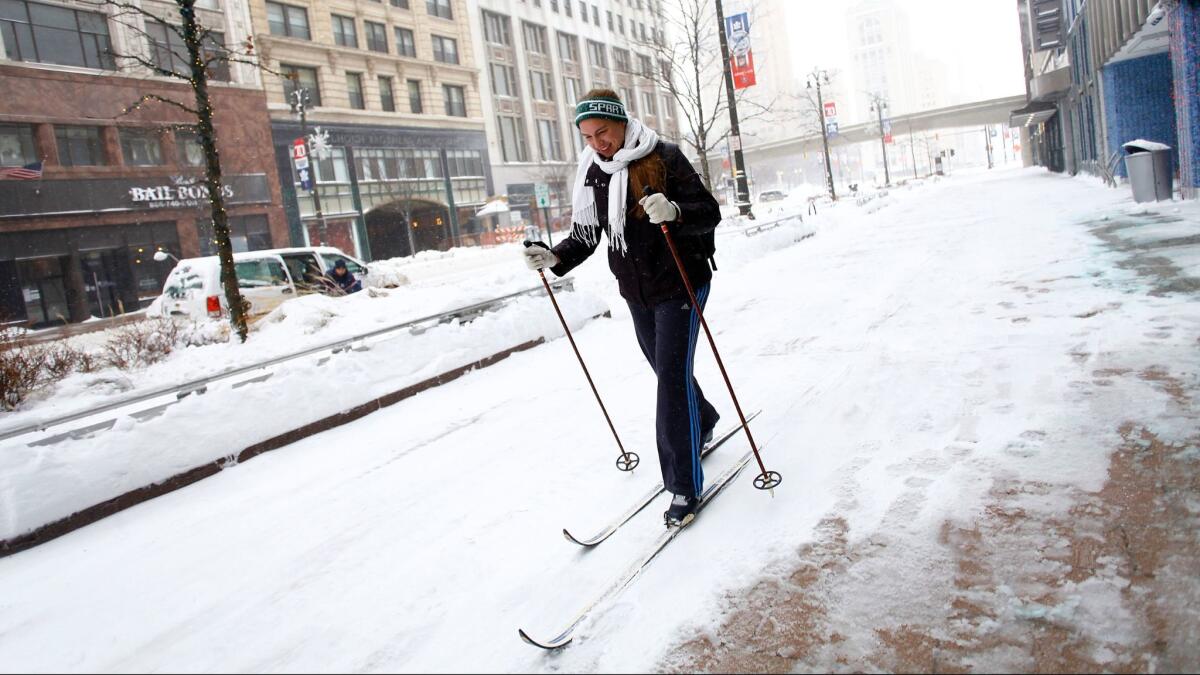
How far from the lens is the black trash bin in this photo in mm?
15742

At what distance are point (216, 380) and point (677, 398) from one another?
15.7 feet

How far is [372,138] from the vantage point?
141ft

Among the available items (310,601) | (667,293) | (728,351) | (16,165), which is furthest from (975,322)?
(16,165)

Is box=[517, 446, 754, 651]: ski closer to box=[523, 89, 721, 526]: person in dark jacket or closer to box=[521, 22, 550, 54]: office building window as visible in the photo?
box=[523, 89, 721, 526]: person in dark jacket

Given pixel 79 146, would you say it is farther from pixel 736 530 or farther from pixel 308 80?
pixel 736 530

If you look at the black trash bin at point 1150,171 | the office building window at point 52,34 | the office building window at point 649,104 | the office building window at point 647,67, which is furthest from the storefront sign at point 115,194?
the office building window at point 649,104

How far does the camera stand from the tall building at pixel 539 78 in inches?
2144

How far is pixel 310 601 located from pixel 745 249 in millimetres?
15029

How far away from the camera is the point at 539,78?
196 feet

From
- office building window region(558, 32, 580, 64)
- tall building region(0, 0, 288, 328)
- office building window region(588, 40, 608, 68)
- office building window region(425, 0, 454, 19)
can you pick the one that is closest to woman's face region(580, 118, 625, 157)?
tall building region(0, 0, 288, 328)

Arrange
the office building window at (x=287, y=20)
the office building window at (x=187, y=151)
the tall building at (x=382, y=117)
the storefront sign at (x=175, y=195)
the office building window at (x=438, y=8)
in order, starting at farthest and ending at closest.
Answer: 1. the office building window at (x=438, y=8)
2. the office building window at (x=287, y=20)
3. the tall building at (x=382, y=117)
4. the office building window at (x=187, y=151)
5. the storefront sign at (x=175, y=195)

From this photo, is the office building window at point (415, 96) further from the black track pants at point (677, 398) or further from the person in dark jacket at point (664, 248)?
the black track pants at point (677, 398)

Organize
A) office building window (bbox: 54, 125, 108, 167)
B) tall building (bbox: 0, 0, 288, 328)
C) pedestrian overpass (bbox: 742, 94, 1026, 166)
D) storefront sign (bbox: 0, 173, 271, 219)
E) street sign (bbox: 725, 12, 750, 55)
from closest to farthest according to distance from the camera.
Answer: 1. street sign (bbox: 725, 12, 750, 55)
2. storefront sign (bbox: 0, 173, 271, 219)
3. tall building (bbox: 0, 0, 288, 328)
4. office building window (bbox: 54, 125, 108, 167)
5. pedestrian overpass (bbox: 742, 94, 1026, 166)

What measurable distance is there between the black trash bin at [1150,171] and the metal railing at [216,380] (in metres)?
13.7
